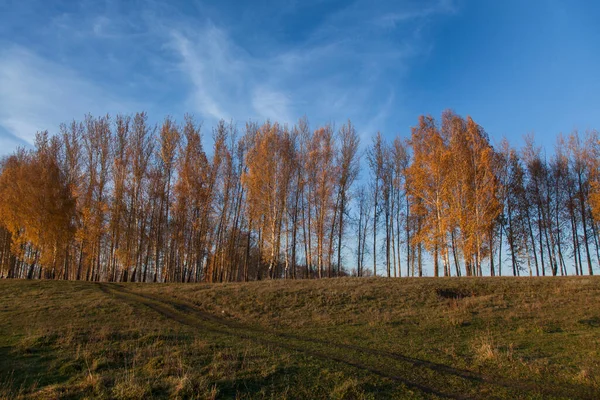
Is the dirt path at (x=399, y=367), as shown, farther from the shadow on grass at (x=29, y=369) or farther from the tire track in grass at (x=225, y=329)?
the shadow on grass at (x=29, y=369)

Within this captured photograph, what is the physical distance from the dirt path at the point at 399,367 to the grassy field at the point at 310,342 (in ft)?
0.15

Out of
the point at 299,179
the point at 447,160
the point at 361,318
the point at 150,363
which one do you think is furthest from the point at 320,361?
the point at 299,179

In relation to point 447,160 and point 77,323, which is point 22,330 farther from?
point 447,160

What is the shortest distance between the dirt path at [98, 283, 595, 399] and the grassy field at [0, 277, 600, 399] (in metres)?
0.05

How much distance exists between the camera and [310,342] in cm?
1095

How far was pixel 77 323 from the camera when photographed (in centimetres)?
1349

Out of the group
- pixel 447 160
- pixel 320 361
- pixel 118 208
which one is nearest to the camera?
pixel 320 361

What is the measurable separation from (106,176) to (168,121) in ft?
23.9

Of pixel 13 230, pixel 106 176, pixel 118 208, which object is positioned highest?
pixel 106 176

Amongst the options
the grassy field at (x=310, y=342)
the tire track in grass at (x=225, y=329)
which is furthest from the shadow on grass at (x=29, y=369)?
the tire track in grass at (x=225, y=329)

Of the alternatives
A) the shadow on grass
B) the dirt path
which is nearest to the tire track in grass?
the dirt path

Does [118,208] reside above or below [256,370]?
above

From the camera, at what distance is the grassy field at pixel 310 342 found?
22.7ft

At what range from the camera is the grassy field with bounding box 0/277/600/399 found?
6.92 metres
